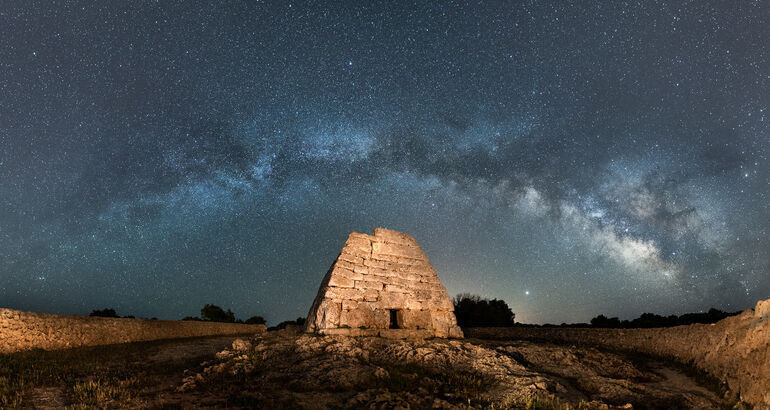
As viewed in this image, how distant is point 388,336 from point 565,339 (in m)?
12.3

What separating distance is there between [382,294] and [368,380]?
263 inches

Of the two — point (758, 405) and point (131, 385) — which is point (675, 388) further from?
point (131, 385)

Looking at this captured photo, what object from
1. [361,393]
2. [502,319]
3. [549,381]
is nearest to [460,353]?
[549,381]

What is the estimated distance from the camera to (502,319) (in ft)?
121

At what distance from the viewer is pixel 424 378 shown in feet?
32.0

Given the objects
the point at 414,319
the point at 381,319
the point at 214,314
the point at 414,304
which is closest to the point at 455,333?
the point at 414,319

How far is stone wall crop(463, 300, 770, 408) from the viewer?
31.2 feet

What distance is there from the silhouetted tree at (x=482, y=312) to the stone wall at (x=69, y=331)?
953 inches

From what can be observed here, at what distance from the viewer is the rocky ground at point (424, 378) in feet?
27.1

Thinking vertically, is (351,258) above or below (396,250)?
below

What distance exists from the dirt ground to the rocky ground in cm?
3

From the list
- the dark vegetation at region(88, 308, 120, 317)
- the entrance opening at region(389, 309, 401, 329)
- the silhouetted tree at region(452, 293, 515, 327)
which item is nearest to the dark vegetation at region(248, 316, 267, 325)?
the dark vegetation at region(88, 308, 120, 317)

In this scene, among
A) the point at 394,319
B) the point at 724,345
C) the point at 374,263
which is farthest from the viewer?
the point at 374,263

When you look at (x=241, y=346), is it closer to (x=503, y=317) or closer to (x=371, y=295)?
(x=371, y=295)
